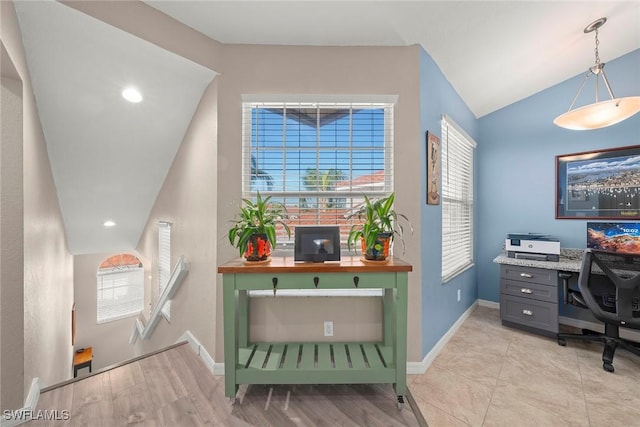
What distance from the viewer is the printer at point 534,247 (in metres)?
2.72

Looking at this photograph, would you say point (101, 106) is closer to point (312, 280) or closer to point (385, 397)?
point (312, 280)

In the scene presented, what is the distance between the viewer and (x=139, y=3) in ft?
5.56

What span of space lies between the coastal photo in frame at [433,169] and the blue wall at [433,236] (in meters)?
0.06

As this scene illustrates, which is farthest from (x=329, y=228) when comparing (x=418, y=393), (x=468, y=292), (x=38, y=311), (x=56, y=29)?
(x=468, y=292)

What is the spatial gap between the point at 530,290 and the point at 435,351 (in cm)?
130

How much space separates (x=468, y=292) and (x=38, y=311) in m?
4.09

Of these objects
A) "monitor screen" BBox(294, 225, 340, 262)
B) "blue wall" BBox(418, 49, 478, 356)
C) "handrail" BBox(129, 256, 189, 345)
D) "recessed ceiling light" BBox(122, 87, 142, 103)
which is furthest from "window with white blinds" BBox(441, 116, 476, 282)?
"recessed ceiling light" BBox(122, 87, 142, 103)

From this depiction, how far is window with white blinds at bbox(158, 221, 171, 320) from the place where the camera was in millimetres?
A: 2945

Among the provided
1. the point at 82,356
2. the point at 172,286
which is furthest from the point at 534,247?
the point at 82,356

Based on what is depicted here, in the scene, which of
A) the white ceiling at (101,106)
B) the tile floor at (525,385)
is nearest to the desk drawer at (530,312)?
the tile floor at (525,385)

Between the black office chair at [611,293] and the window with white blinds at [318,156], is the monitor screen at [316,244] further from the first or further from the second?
the black office chair at [611,293]

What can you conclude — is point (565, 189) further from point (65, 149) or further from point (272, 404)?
point (65, 149)

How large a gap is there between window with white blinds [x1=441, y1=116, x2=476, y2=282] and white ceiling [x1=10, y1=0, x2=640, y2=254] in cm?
55

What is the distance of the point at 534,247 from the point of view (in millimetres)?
2812
